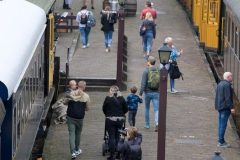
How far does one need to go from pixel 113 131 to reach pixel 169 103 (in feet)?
17.7

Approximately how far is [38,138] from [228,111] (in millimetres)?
3674

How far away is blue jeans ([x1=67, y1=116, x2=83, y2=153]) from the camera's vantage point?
59.8ft

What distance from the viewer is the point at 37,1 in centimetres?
1970

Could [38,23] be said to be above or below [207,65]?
above

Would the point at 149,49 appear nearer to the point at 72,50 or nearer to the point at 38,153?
the point at 72,50

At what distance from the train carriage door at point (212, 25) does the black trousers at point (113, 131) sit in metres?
11.7

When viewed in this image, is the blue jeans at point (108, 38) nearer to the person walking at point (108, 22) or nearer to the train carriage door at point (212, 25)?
the person walking at point (108, 22)

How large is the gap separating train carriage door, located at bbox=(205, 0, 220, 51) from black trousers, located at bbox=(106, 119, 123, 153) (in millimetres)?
11730

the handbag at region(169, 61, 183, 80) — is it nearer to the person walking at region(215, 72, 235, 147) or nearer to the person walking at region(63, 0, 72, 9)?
the person walking at region(215, 72, 235, 147)

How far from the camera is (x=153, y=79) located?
2019cm

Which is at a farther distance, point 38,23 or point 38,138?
point 38,138

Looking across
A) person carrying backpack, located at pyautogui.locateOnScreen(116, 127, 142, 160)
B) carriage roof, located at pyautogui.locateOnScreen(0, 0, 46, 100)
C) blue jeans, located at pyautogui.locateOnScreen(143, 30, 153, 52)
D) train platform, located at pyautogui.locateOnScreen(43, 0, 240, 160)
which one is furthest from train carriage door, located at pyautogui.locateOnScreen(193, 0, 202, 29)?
person carrying backpack, located at pyautogui.locateOnScreen(116, 127, 142, 160)

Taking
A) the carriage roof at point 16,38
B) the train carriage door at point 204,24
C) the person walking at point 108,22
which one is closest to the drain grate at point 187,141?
the carriage roof at point 16,38

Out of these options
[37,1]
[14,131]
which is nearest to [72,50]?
[37,1]
